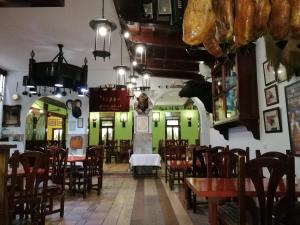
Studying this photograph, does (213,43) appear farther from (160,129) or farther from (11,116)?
(160,129)

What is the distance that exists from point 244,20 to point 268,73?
2.67 m

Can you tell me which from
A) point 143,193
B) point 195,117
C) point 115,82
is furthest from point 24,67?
point 195,117

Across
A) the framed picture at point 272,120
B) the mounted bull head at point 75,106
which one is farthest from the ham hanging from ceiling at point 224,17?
the mounted bull head at point 75,106

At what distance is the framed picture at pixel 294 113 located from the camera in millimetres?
2883

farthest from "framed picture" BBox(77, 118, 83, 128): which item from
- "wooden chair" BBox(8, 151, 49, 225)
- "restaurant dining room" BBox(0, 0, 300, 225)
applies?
"wooden chair" BBox(8, 151, 49, 225)

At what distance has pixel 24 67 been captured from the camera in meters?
8.04

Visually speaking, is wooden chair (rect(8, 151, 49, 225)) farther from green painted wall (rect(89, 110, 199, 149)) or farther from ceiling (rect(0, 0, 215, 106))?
green painted wall (rect(89, 110, 199, 149))

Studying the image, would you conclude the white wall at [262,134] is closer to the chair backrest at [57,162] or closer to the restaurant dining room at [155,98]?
the restaurant dining room at [155,98]

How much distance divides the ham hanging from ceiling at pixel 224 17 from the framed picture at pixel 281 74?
2144 mm

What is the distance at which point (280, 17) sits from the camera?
3.78 ft

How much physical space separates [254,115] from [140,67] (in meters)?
3.91

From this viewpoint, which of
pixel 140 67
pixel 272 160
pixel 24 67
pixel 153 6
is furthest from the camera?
pixel 24 67

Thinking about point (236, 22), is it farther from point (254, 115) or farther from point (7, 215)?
point (254, 115)

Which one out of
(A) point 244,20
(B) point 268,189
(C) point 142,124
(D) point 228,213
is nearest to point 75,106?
(C) point 142,124
